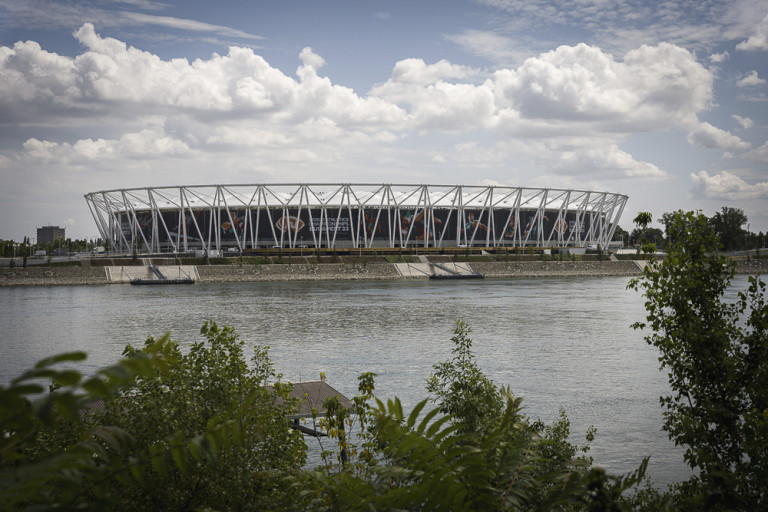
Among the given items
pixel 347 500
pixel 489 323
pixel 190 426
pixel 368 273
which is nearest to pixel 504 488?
pixel 347 500

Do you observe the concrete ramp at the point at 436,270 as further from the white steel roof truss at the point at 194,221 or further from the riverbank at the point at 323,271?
the white steel roof truss at the point at 194,221

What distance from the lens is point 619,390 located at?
1930 cm

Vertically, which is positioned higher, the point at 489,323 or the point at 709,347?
the point at 709,347

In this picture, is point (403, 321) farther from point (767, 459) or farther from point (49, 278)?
point (49, 278)

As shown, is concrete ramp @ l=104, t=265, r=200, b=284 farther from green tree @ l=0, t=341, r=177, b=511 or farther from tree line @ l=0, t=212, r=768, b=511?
green tree @ l=0, t=341, r=177, b=511

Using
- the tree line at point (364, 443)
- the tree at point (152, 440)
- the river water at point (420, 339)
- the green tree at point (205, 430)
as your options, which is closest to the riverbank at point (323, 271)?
the river water at point (420, 339)

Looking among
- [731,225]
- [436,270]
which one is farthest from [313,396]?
[731,225]

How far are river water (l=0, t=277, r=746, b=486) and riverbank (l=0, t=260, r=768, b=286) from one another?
57.8 feet

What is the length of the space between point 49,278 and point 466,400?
248 feet

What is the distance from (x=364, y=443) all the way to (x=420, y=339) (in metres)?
22.9

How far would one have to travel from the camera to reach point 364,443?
620cm

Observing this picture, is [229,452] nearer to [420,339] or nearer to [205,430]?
[205,430]

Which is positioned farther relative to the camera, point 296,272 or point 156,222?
point 156,222

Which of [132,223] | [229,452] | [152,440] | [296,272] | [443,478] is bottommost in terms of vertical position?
[296,272]
